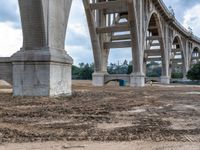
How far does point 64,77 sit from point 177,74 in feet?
314

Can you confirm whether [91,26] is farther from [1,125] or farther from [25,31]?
[1,125]

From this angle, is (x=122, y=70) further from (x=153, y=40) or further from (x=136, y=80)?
(x=136, y=80)

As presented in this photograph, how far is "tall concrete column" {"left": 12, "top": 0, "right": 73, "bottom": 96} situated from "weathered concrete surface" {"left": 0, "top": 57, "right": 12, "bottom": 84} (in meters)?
0.75

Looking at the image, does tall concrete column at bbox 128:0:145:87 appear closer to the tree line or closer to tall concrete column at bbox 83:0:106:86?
tall concrete column at bbox 83:0:106:86

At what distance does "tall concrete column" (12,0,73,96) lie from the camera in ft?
43.2

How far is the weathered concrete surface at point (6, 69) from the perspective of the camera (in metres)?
14.0

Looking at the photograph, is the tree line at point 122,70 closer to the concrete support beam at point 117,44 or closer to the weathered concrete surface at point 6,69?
the concrete support beam at point 117,44

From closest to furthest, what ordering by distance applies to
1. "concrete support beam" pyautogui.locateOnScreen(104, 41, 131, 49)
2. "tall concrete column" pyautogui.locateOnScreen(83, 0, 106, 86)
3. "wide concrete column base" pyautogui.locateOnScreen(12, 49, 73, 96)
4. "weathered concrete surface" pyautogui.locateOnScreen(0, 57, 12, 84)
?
"wide concrete column base" pyautogui.locateOnScreen(12, 49, 73, 96)
"weathered concrete surface" pyautogui.locateOnScreen(0, 57, 12, 84)
"tall concrete column" pyautogui.locateOnScreen(83, 0, 106, 86)
"concrete support beam" pyautogui.locateOnScreen(104, 41, 131, 49)

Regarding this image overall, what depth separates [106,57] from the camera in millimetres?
41594

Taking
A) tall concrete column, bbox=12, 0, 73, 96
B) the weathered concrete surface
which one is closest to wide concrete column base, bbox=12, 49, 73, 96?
tall concrete column, bbox=12, 0, 73, 96

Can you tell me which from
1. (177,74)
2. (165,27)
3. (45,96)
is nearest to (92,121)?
(45,96)

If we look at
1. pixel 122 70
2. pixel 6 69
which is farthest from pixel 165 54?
pixel 122 70

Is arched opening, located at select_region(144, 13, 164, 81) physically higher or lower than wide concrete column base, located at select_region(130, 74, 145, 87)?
higher

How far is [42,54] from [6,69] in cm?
226
